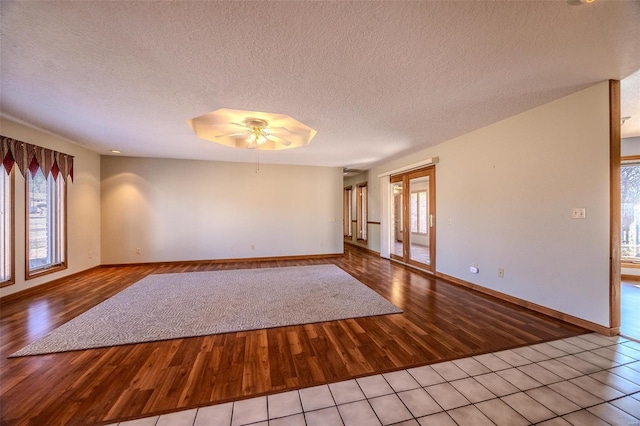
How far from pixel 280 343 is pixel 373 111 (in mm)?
2839

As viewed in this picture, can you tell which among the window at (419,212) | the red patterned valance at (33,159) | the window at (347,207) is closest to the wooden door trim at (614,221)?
the window at (419,212)

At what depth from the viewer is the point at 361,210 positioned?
313 inches

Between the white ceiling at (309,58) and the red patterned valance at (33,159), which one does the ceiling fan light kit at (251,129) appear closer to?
the white ceiling at (309,58)

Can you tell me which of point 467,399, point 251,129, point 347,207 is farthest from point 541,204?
point 347,207

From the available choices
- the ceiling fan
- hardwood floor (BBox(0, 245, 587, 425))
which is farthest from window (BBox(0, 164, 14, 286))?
the ceiling fan

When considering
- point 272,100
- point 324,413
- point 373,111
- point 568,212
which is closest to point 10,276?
point 272,100

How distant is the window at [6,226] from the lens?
3.11 metres

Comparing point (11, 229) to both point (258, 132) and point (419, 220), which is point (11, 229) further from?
point (419, 220)

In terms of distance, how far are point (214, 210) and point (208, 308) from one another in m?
3.33

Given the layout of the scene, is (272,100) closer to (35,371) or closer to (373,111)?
(373,111)

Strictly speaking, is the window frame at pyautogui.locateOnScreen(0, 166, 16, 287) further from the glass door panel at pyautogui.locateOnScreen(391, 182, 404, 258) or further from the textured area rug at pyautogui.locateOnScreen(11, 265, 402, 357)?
the glass door panel at pyautogui.locateOnScreen(391, 182, 404, 258)

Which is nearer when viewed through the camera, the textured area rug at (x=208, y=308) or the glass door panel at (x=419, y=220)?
the textured area rug at (x=208, y=308)

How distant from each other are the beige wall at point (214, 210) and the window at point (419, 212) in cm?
207

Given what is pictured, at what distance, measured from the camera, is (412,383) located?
1639 millimetres
